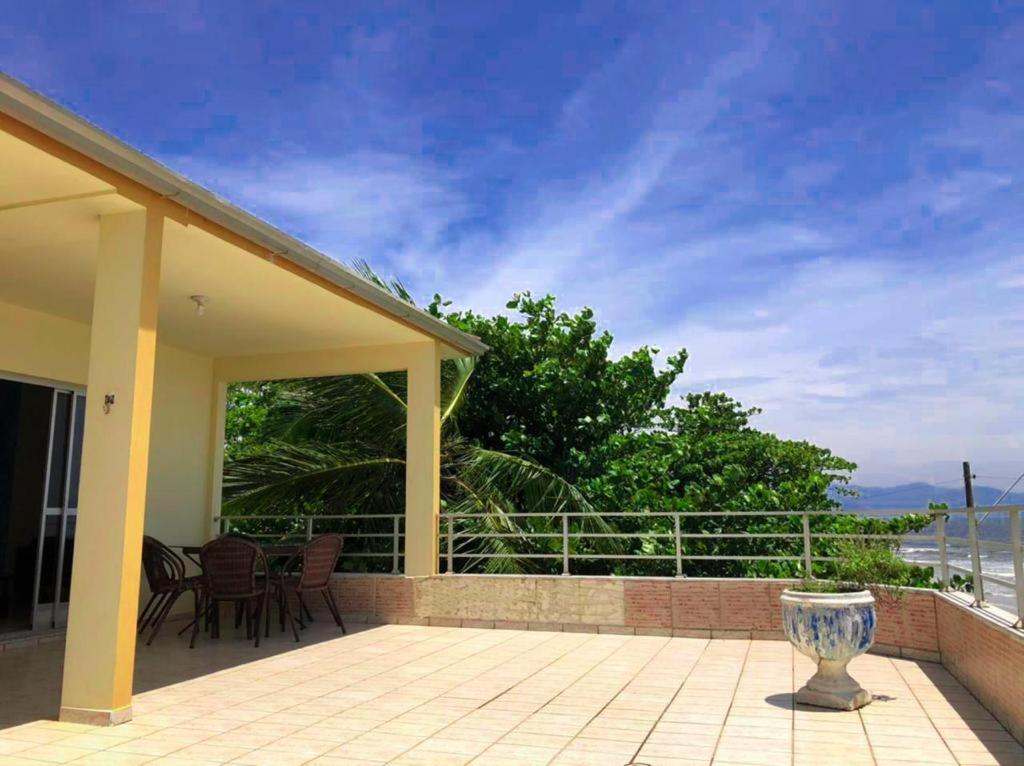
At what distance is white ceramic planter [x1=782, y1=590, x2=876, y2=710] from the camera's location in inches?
195

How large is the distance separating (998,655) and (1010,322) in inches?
377

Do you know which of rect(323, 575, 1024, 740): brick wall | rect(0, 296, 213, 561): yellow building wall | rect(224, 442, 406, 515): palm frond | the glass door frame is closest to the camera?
rect(323, 575, 1024, 740): brick wall

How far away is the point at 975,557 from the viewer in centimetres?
568

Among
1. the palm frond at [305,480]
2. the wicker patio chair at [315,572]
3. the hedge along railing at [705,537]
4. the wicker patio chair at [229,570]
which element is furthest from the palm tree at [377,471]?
the wicker patio chair at [229,570]

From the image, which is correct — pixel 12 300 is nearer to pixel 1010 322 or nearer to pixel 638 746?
pixel 638 746

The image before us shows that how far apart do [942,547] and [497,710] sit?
4.20 meters

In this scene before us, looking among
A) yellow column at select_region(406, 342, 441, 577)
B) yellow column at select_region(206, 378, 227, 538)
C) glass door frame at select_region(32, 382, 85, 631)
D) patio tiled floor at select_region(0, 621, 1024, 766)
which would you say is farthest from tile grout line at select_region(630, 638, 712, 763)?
yellow column at select_region(206, 378, 227, 538)

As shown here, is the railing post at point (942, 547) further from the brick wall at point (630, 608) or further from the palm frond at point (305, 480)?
the palm frond at point (305, 480)

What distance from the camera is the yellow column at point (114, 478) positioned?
4.49 meters

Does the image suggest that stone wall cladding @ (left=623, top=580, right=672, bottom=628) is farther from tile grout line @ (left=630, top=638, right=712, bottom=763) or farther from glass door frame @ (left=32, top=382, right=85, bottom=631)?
glass door frame @ (left=32, top=382, right=85, bottom=631)

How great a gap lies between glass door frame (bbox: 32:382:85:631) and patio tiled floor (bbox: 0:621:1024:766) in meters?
0.54

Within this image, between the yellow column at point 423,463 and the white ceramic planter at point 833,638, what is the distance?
15.3 ft

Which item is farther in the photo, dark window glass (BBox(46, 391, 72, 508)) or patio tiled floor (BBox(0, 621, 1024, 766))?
dark window glass (BBox(46, 391, 72, 508))

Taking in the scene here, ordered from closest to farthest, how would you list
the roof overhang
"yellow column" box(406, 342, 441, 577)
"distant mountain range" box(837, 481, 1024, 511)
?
the roof overhang
"yellow column" box(406, 342, 441, 577)
"distant mountain range" box(837, 481, 1024, 511)
